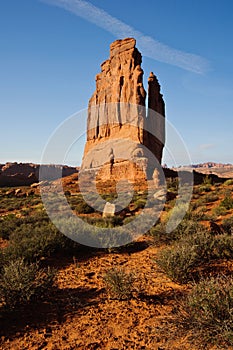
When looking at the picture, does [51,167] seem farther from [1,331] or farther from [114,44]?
[1,331]

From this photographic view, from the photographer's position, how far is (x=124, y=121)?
4091cm

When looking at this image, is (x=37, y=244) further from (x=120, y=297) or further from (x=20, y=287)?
(x=120, y=297)

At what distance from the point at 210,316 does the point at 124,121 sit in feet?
129

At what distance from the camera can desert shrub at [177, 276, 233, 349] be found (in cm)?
285

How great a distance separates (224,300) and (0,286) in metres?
3.44

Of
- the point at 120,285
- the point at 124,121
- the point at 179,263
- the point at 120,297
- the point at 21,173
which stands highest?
the point at 124,121

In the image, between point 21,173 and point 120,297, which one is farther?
point 21,173

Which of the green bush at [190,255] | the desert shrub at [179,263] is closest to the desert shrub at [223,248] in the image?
the green bush at [190,255]

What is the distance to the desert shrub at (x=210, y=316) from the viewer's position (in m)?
2.85

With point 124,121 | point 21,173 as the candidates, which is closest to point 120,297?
point 124,121

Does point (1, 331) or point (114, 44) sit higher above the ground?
point (114, 44)

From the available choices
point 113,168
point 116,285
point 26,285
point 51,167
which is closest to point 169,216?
point 116,285

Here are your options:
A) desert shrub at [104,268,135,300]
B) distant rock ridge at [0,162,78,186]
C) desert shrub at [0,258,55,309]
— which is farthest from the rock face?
desert shrub at [0,258,55,309]

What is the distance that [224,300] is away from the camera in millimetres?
3088
